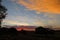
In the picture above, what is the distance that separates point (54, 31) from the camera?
79.6 ft

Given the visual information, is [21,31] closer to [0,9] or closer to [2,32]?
[2,32]

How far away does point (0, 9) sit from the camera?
32281mm

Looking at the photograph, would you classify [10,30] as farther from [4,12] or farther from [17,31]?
[4,12]

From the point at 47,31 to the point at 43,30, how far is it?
625 mm

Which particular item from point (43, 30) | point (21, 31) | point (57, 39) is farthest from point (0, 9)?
point (57, 39)

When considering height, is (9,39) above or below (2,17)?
below

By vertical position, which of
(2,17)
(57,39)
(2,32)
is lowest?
(57,39)

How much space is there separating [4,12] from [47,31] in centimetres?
1218

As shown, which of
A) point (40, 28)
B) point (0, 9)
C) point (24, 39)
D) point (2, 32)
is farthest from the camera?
point (0, 9)

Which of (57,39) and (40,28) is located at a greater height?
(40,28)

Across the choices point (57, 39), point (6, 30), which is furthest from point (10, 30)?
point (57, 39)

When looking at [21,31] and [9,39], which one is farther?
[21,31]

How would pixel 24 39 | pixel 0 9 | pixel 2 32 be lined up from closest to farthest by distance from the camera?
pixel 24 39 < pixel 2 32 < pixel 0 9

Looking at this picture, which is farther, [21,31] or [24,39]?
[21,31]
